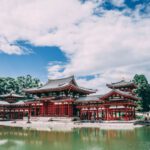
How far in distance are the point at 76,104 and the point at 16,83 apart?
44.9 metres

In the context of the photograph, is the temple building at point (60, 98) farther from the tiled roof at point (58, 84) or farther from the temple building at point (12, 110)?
the temple building at point (12, 110)

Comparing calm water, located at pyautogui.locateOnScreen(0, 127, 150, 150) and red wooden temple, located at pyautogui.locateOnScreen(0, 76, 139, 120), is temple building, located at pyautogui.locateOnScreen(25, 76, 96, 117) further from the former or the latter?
calm water, located at pyautogui.locateOnScreen(0, 127, 150, 150)

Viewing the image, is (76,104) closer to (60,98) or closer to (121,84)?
(60,98)

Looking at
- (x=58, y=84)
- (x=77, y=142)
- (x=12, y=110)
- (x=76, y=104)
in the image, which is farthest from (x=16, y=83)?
(x=77, y=142)

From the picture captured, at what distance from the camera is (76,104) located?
52.3m

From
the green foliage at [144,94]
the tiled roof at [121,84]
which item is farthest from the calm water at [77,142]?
the green foliage at [144,94]

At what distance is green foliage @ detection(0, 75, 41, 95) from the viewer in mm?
86625

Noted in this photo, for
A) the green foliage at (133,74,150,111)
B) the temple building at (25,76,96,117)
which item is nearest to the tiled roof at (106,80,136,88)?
the temple building at (25,76,96,117)

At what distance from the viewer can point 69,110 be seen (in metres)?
50.8

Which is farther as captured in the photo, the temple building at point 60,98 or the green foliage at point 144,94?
the green foliage at point 144,94

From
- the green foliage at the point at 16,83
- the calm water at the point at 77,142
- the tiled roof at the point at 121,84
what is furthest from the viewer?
the green foliage at the point at 16,83

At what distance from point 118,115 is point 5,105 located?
1178 inches

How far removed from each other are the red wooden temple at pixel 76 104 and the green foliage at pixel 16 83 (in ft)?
79.4

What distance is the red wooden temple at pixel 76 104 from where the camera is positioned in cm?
4525
